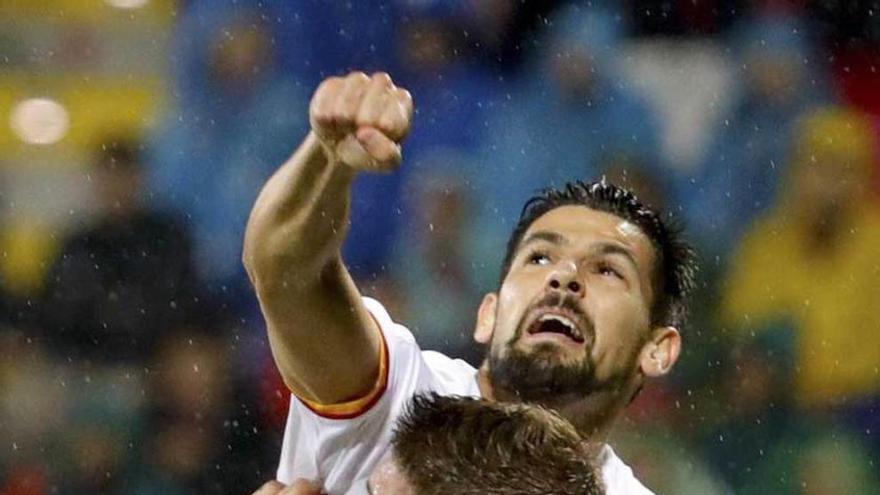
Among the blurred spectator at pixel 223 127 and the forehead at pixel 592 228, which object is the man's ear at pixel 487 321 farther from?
the blurred spectator at pixel 223 127

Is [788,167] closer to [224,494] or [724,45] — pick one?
[724,45]

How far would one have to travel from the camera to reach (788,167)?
11.0 ft

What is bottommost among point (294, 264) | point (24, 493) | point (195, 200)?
point (24, 493)

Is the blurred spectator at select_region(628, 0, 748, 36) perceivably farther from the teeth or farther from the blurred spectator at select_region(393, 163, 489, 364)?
the teeth

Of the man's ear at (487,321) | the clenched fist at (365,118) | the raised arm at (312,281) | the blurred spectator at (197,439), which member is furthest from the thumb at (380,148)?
the blurred spectator at (197,439)

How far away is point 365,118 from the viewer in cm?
146

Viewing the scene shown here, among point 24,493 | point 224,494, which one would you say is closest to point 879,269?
point 224,494

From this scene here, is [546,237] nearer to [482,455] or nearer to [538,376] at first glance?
[538,376]

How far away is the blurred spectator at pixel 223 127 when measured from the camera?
328 centimetres

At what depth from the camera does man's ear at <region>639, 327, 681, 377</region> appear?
206 cm

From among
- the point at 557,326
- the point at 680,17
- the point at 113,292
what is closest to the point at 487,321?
the point at 557,326

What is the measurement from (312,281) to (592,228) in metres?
0.48

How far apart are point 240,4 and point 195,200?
0.43 metres

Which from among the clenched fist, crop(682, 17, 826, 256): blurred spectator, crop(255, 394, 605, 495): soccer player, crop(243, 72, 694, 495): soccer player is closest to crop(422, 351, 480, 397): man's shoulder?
crop(243, 72, 694, 495): soccer player
